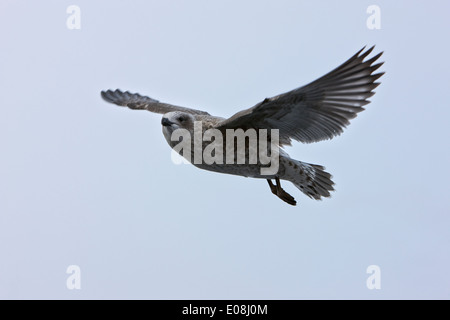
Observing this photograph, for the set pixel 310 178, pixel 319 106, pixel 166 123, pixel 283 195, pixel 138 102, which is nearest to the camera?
pixel 319 106

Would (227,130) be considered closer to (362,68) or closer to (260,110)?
(260,110)

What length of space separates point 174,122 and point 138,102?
3352 millimetres

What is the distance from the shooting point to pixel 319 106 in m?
Answer: 8.49

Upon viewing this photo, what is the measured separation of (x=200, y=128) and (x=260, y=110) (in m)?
1.00

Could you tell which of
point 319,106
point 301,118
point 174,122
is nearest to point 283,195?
point 301,118

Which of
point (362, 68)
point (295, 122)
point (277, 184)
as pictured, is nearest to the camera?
point (362, 68)

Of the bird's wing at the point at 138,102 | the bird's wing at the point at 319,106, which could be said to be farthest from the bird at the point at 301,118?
the bird's wing at the point at 138,102

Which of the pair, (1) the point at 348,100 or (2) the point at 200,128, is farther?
(2) the point at 200,128

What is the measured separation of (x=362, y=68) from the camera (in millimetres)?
8062

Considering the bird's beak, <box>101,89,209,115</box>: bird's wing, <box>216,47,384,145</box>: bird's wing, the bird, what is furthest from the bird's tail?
<box>101,89,209,115</box>: bird's wing

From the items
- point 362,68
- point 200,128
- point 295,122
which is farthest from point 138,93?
point 362,68

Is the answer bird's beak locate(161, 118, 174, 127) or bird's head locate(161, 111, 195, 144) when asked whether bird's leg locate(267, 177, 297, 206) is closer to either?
bird's head locate(161, 111, 195, 144)

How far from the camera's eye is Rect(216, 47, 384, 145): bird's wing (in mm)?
8078

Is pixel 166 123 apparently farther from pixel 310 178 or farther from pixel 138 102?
pixel 138 102
